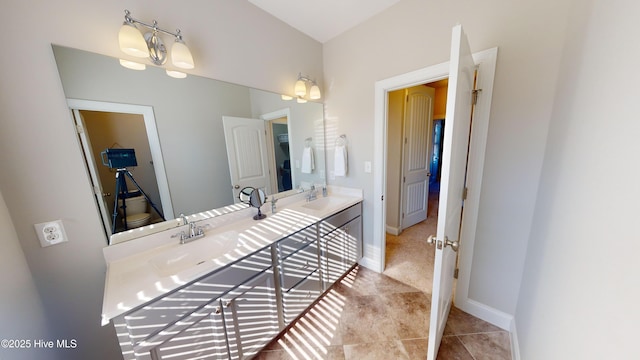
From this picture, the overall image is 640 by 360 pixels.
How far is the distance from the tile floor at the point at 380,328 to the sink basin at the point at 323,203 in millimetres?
796

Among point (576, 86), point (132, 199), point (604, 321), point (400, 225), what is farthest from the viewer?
point (400, 225)

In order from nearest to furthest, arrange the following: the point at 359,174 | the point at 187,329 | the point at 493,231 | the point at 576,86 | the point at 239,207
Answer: the point at 576,86
the point at 187,329
the point at 493,231
the point at 239,207
the point at 359,174

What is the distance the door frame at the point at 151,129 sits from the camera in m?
1.03

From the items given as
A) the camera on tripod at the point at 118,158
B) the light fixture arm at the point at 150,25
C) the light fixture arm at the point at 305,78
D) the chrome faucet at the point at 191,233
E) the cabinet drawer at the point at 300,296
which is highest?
the light fixture arm at the point at 150,25

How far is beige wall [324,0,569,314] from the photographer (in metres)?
1.15

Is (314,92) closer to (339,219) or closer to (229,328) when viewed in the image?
(339,219)

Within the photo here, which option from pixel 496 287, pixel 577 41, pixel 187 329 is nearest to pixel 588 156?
pixel 577 41

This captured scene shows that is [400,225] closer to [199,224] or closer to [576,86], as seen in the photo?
[576,86]

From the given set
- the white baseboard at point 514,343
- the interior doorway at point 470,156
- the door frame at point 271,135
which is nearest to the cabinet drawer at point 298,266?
the door frame at point 271,135

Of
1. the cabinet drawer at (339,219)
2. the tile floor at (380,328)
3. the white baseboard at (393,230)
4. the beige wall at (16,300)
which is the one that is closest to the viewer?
the beige wall at (16,300)

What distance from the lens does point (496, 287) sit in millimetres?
1483

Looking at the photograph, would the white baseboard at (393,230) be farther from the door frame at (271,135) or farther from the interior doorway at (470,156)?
the door frame at (271,135)

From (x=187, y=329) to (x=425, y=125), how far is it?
343 cm

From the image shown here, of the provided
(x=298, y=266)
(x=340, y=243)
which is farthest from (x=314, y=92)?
(x=298, y=266)
